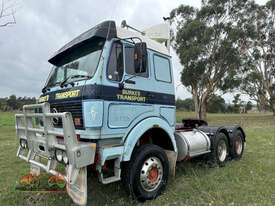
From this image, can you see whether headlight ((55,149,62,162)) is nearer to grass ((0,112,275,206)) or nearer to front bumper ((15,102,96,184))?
front bumper ((15,102,96,184))

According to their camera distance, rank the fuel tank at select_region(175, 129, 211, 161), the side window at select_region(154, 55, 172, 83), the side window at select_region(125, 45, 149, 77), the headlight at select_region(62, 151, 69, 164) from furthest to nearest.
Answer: the fuel tank at select_region(175, 129, 211, 161)
the side window at select_region(154, 55, 172, 83)
the side window at select_region(125, 45, 149, 77)
the headlight at select_region(62, 151, 69, 164)

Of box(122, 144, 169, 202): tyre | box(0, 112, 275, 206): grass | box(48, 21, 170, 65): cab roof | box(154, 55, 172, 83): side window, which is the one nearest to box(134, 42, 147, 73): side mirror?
box(48, 21, 170, 65): cab roof

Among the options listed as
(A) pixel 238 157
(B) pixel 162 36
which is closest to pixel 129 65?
(B) pixel 162 36

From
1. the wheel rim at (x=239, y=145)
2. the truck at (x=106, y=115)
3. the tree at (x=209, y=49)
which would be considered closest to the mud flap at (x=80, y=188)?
the truck at (x=106, y=115)

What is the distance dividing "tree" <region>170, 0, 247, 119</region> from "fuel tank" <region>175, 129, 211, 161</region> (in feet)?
50.5

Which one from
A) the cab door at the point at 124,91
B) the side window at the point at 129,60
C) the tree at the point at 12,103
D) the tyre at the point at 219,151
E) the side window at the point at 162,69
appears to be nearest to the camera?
the cab door at the point at 124,91

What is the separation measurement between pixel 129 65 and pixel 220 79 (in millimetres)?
19323

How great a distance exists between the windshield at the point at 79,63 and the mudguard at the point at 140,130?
44.8 inches

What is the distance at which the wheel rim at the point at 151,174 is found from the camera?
10.2ft

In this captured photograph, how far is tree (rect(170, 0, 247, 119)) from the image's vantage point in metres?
18.5

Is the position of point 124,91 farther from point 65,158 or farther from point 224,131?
point 224,131

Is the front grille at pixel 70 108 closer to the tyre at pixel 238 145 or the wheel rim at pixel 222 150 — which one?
the wheel rim at pixel 222 150

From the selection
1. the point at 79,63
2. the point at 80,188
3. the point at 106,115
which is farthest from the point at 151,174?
the point at 79,63

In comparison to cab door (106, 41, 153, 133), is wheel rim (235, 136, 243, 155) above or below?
below
